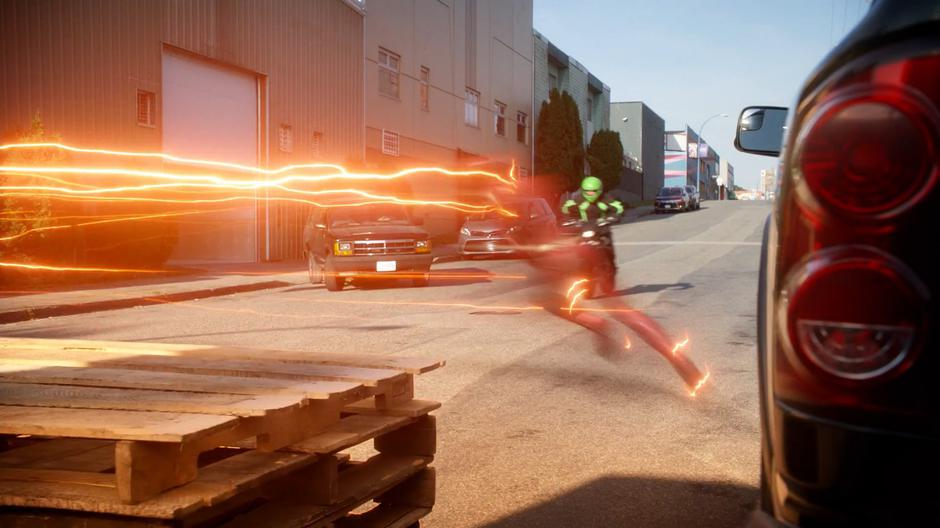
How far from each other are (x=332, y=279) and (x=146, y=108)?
23.0 feet

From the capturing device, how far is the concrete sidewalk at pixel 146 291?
1213 centimetres

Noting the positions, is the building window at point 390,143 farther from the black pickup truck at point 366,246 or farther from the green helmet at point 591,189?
the green helmet at point 591,189

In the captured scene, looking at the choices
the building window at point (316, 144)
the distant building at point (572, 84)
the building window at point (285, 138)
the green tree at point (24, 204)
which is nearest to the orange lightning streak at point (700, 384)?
the green tree at point (24, 204)

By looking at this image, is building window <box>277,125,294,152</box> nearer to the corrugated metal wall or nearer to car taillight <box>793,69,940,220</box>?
the corrugated metal wall

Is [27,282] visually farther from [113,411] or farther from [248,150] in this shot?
[113,411]

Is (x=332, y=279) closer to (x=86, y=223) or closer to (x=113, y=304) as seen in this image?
(x=113, y=304)

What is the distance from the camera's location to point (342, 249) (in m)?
15.9

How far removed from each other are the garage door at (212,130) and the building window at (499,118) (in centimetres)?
1875

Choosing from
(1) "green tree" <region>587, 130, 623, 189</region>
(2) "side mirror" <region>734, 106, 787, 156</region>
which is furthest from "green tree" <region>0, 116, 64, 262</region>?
(1) "green tree" <region>587, 130, 623, 189</region>

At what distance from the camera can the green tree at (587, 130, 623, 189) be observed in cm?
5381

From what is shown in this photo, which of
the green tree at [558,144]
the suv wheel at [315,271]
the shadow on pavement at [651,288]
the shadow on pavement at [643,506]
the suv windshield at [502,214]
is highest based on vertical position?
the green tree at [558,144]

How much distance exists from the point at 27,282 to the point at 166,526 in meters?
14.6

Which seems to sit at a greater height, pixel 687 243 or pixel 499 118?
pixel 499 118

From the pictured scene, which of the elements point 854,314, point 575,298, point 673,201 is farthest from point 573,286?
point 673,201
